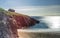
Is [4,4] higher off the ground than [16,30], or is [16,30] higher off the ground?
[4,4]

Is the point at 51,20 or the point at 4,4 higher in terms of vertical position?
the point at 4,4

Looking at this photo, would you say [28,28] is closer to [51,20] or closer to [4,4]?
[51,20]

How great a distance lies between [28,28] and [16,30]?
126 millimetres

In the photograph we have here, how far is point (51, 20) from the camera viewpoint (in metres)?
1.56

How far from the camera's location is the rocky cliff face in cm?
158

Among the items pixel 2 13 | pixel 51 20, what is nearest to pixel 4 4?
pixel 2 13

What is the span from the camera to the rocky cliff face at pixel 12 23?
62.3 inches

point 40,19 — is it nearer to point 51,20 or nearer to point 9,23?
point 51,20

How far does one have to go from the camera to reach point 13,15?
160 cm

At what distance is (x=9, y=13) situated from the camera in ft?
5.25

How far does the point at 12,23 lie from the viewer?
1598 mm

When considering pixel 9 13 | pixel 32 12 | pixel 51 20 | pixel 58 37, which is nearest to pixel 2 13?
pixel 9 13

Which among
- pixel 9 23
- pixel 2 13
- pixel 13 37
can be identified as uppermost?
pixel 2 13

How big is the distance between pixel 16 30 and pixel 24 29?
8 cm
